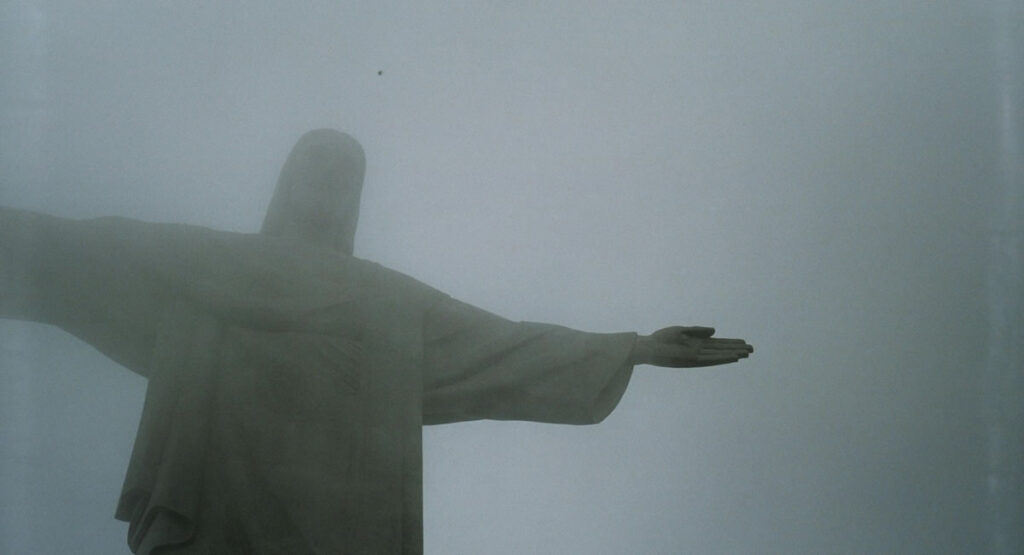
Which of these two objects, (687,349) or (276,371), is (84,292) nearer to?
(276,371)

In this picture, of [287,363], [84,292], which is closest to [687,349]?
[287,363]

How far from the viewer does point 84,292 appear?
3.38m

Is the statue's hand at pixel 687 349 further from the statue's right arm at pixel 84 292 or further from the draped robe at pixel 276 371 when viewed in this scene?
the statue's right arm at pixel 84 292

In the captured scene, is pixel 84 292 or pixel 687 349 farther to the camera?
pixel 687 349

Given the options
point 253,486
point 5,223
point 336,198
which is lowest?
point 253,486

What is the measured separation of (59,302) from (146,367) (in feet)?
1.18

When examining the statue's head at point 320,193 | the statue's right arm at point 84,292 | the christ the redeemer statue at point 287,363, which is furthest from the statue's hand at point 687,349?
the statue's right arm at point 84,292

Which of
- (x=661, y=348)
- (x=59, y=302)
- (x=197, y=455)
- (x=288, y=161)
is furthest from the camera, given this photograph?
(x=288, y=161)

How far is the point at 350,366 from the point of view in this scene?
11.4ft

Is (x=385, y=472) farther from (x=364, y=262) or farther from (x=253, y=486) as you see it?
(x=364, y=262)

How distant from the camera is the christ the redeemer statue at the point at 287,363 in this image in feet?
10.4

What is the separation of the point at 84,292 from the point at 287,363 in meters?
0.71

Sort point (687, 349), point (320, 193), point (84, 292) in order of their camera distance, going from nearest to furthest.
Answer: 1. point (84, 292)
2. point (687, 349)
3. point (320, 193)

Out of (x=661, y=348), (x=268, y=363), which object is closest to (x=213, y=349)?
(x=268, y=363)
